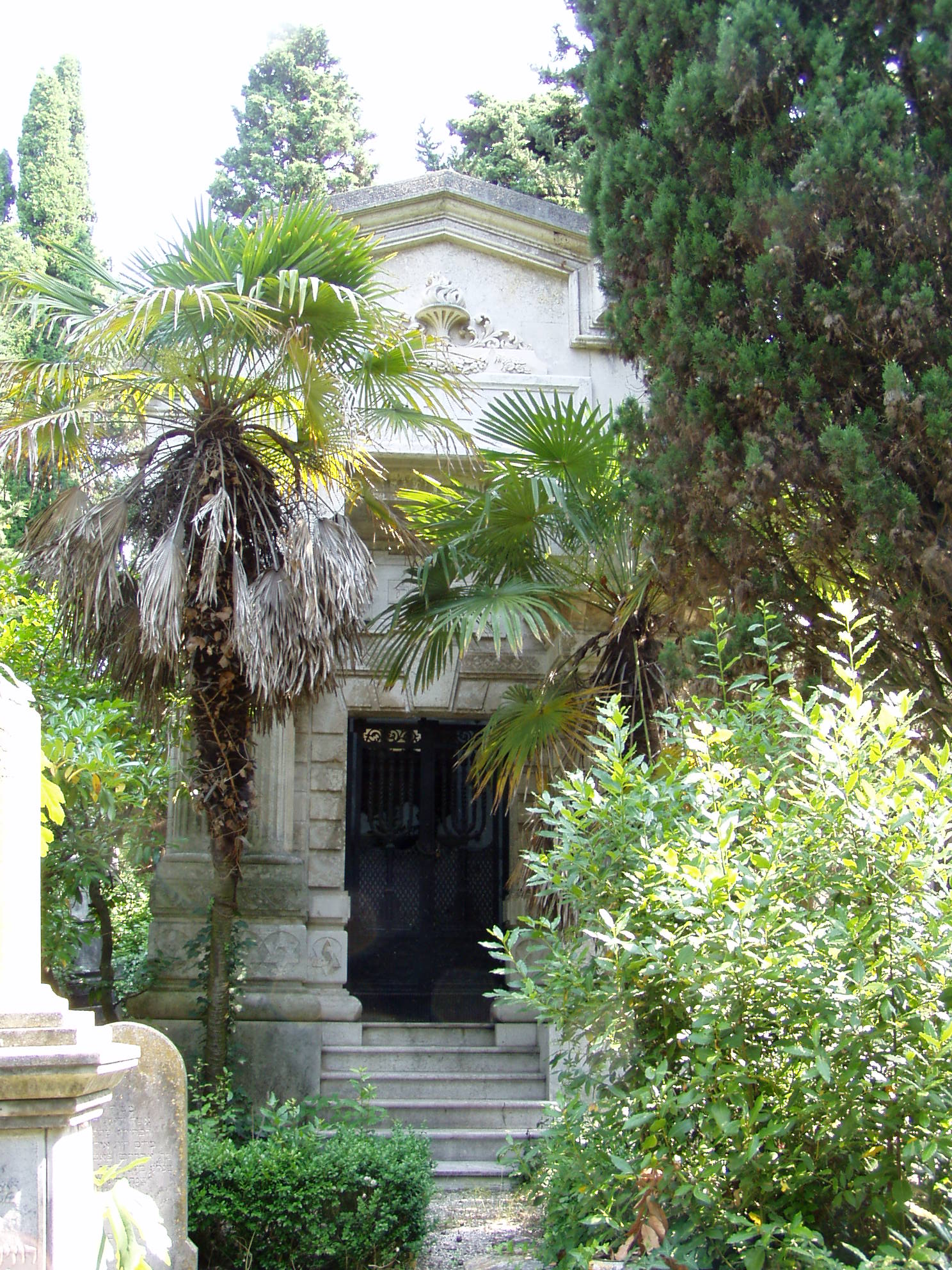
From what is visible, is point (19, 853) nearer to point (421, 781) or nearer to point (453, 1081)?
point (453, 1081)

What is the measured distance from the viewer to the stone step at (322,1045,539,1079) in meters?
8.68

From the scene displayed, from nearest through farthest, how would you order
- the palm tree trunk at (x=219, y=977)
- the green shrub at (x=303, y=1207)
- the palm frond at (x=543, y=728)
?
the green shrub at (x=303, y=1207)
the palm tree trunk at (x=219, y=977)
the palm frond at (x=543, y=728)

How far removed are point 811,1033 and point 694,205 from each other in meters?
4.95

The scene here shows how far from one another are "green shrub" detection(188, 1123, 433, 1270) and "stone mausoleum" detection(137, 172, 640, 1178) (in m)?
2.77

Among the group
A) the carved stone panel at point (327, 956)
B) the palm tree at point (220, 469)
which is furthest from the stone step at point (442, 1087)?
the palm tree at point (220, 469)

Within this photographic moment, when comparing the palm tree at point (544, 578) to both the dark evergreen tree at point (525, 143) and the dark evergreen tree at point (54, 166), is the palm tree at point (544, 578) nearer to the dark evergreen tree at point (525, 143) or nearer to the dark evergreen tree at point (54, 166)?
the dark evergreen tree at point (525, 143)

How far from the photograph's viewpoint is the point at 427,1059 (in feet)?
28.8

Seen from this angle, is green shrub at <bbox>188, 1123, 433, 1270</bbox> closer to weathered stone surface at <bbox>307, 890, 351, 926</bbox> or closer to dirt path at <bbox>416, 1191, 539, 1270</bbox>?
dirt path at <bbox>416, 1191, 539, 1270</bbox>

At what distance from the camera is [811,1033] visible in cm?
312

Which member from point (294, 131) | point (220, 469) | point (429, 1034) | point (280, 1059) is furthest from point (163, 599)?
point (294, 131)

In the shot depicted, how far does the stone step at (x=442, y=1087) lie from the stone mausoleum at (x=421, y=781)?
21cm

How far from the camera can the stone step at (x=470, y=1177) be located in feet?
24.3

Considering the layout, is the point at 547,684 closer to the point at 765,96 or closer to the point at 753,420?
the point at 753,420

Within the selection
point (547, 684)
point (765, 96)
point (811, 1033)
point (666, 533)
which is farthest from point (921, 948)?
point (765, 96)
